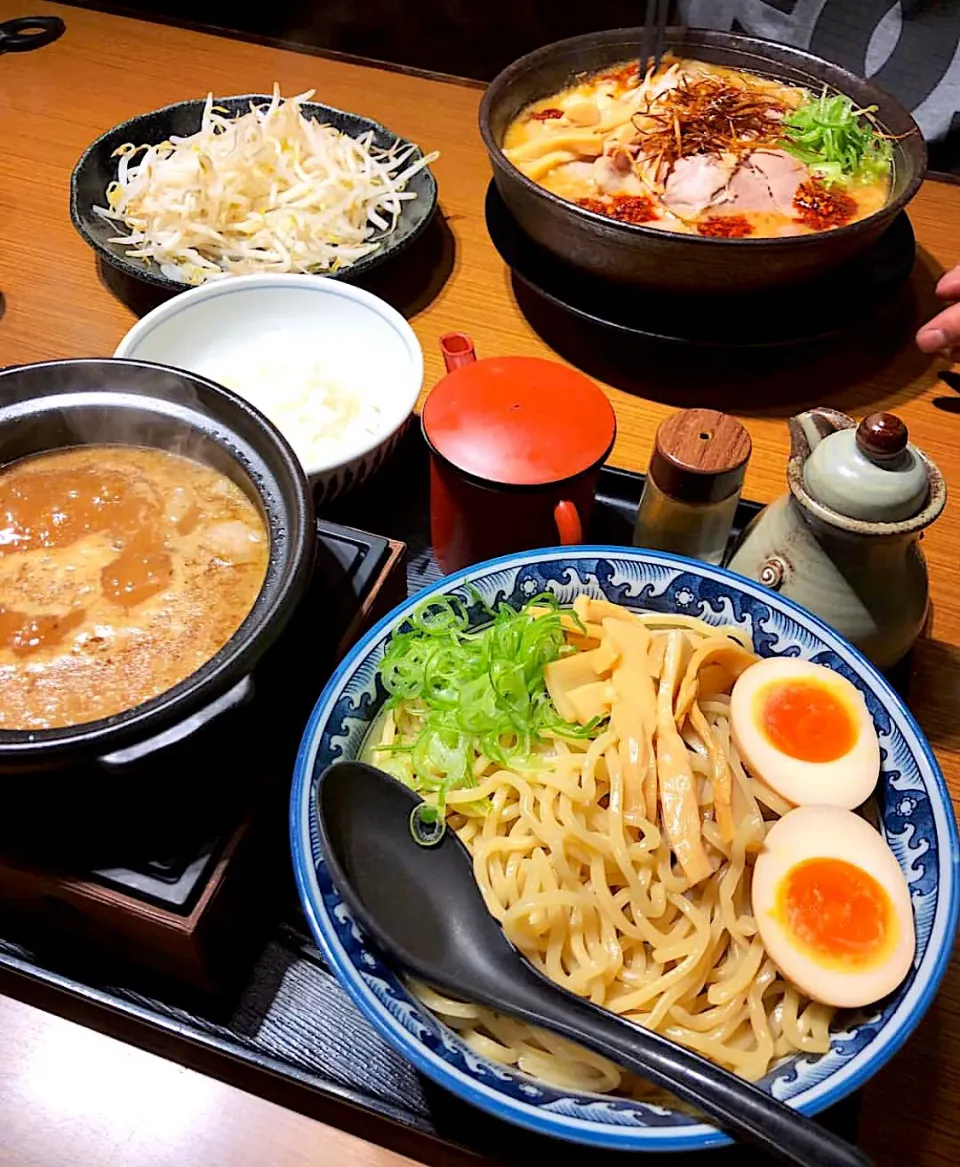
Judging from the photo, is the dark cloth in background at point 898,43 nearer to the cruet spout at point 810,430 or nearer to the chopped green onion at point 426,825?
the cruet spout at point 810,430

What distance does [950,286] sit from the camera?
2158mm

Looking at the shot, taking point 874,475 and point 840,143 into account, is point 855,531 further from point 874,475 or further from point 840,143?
point 840,143

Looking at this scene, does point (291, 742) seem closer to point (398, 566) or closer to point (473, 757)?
point (473, 757)

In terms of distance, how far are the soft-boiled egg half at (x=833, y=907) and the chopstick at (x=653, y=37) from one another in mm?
2109

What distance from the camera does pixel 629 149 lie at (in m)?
2.40

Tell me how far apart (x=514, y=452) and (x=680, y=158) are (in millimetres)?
1318

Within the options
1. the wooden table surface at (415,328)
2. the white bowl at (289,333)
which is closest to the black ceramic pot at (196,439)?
the white bowl at (289,333)

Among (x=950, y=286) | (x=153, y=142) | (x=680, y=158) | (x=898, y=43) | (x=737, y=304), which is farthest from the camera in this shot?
(x=898, y=43)

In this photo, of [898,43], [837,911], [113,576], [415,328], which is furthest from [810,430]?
[898,43]

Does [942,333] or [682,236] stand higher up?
[682,236]

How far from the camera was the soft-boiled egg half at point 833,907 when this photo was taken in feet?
3.54

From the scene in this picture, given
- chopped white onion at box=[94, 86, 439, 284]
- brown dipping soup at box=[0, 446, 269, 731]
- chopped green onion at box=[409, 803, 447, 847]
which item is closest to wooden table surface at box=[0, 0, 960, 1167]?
chopped white onion at box=[94, 86, 439, 284]

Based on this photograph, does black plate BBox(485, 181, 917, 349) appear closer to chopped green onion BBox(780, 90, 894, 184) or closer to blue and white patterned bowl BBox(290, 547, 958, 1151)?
chopped green onion BBox(780, 90, 894, 184)

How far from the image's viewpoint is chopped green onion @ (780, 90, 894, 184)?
2.37 metres
